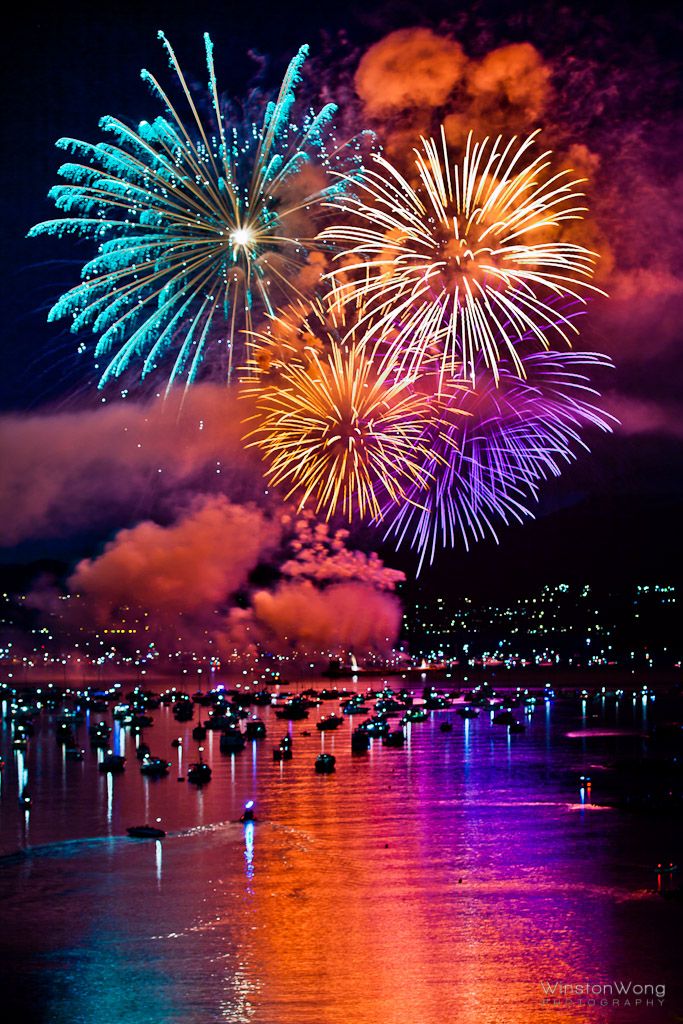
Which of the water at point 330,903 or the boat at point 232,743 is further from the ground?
the water at point 330,903

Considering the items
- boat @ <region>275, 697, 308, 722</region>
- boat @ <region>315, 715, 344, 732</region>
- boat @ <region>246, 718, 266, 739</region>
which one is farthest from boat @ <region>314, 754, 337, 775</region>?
boat @ <region>275, 697, 308, 722</region>

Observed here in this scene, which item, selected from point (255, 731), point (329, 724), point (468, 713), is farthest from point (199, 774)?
point (468, 713)

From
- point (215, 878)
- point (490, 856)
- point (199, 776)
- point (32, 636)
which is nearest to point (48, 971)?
point (215, 878)

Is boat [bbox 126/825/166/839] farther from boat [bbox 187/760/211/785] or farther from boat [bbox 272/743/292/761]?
boat [bbox 272/743/292/761]

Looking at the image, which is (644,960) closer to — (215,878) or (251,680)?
(215,878)

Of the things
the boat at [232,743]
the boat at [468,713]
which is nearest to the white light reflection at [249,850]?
the boat at [232,743]

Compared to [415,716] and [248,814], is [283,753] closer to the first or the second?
[248,814]

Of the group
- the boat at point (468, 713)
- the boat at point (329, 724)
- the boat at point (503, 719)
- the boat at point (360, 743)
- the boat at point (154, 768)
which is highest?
the boat at point (154, 768)

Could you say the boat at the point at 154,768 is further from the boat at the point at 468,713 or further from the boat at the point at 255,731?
the boat at the point at 468,713

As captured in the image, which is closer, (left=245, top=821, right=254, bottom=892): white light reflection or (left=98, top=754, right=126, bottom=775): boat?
(left=245, top=821, right=254, bottom=892): white light reflection
